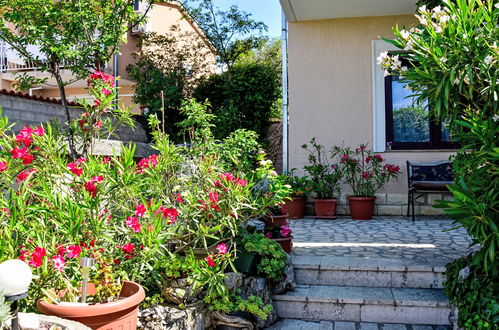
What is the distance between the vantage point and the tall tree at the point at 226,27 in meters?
12.0

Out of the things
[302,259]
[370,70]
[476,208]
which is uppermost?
[370,70]

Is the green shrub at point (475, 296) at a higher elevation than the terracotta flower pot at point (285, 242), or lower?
lower

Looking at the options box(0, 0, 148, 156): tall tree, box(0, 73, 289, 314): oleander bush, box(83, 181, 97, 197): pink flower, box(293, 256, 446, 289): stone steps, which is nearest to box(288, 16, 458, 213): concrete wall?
box(0, 0, 148, 156): tall tree

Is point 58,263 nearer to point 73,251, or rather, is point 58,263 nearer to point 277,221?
point 73,251

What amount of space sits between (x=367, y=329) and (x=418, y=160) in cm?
502

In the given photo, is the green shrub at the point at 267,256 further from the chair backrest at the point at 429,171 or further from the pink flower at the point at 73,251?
the chair backrest at the point at 429,171

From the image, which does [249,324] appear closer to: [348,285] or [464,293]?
[348,285]

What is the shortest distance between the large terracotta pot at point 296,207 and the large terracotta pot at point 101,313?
5.41 m

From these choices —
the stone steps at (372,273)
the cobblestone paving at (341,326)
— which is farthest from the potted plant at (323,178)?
the cobblestone paving at (341,326)

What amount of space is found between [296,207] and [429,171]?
7.71ft

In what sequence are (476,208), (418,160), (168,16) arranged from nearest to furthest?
(476,208) → (418,160) → (168,16)

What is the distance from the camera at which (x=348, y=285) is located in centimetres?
440

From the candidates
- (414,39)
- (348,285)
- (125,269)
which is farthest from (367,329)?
(414,39)

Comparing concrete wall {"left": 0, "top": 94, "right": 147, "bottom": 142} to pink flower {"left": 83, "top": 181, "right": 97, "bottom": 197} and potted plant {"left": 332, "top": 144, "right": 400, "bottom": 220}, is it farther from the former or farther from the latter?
pink flower {"left": 83, "top": 181, "right": 97, "bottom": 197}
